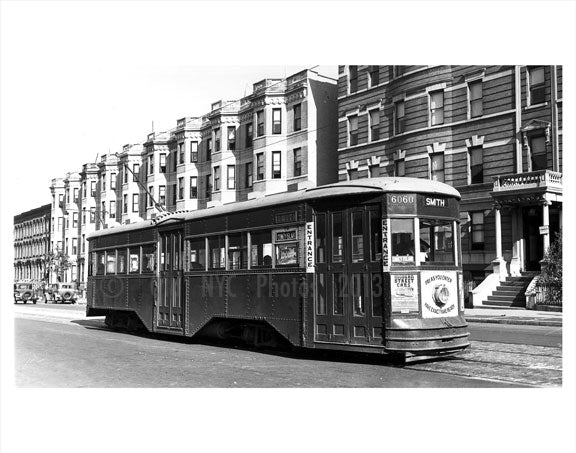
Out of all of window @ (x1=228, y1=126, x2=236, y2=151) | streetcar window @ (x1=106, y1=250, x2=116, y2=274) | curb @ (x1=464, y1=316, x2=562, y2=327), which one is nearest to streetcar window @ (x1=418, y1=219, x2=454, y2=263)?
curb @ (x1=464, y1=316, x2=562, y2=327)

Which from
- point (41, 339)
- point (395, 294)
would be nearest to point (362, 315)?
point (395, 294)

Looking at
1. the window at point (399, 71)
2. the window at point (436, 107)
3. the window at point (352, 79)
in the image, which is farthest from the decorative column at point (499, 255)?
the window at point (352, 79)

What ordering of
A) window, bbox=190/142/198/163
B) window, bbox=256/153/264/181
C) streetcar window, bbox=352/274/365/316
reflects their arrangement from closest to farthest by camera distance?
streetcar window, bbox=352/274/365/316 → window, bbox=256/153/264/181 → window, bbox=190/142/198/163

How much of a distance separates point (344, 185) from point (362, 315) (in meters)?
2.49

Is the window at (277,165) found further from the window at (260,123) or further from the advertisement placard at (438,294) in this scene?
the advertisement placard at (438,294)

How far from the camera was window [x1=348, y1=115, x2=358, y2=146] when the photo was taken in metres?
35.3

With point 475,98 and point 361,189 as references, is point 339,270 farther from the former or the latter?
point 475,98

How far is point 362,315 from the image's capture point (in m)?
11.0

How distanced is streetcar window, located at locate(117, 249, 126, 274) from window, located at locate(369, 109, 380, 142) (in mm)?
18896

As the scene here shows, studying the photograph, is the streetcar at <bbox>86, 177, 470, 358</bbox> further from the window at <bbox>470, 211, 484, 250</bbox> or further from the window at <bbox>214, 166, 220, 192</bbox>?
the window at <bbox>214, 166, 220, 192</bbox>

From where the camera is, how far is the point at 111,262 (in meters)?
19.8

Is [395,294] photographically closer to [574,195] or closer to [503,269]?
[574,195]

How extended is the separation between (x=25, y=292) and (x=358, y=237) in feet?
129

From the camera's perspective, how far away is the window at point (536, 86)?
25703mm
